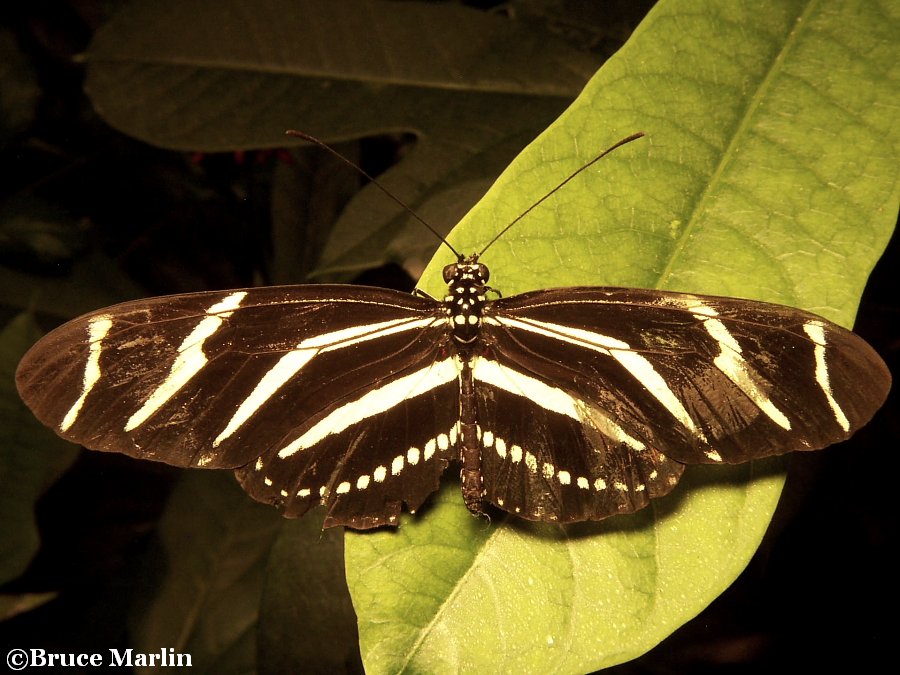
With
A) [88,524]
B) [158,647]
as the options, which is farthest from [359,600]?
[88,524]

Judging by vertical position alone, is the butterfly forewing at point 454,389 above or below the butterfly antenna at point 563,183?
below

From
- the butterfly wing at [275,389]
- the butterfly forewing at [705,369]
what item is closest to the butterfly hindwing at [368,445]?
the butterfly wing at [275,389]

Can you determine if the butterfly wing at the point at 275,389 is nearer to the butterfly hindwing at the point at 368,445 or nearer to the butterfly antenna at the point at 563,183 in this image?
the butterfly hindwing at the point at 368,445

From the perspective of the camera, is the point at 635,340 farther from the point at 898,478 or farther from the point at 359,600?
the point at 898,478

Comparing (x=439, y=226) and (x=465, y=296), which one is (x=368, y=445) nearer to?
(x=465, y=296)

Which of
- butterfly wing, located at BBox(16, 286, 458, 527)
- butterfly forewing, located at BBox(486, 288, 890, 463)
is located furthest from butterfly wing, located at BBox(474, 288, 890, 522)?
butterfly wing, located at BBox(16, 286, 458, 527)
